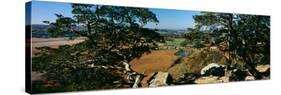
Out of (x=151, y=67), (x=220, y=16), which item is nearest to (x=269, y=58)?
(x=220, y=16)

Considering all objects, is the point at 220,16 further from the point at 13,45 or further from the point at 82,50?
the point at 13,45

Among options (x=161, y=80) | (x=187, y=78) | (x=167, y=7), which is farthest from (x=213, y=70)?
(x=167, y=7)

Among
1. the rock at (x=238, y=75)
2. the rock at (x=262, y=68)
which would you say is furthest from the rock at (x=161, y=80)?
the rock at (x=262, y=68)

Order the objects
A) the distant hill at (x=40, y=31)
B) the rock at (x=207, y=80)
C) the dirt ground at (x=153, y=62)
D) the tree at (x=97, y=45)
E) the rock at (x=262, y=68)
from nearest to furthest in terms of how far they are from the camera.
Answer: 1. the distant hill at (x=40, y=31)
2. the tree at (x=97, y=45)
3. the dirt ground at (x=153, y=62)
4. the rock at (x=207, y=80)
5. the rock at (x=262, y=68)

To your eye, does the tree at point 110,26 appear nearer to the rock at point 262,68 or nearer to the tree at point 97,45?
the tree at point 97,45

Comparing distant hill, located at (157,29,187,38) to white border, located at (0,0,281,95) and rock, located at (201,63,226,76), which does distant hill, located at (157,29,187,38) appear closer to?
white border, located at (0,0,281,95)
